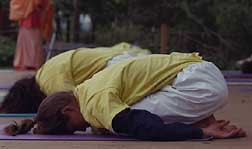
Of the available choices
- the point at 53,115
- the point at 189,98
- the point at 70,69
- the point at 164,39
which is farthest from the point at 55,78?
the point at 164,39

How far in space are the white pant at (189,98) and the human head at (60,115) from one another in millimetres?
378

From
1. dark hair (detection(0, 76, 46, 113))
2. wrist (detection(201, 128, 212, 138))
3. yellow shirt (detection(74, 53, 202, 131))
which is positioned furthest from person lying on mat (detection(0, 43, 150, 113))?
wrist (detection(201, 128, 212, 138))

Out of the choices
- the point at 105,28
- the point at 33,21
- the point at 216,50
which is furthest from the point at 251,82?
the point at 105,28

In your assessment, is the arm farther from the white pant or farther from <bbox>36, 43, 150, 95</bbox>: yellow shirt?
<bbox>36, 43, 150, 95</bbox>: yellow shirt

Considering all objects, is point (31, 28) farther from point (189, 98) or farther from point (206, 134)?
point (206, 134)

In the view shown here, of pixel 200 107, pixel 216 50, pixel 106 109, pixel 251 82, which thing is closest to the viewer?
pixel 106 109

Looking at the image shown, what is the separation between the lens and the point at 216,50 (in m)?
18.8

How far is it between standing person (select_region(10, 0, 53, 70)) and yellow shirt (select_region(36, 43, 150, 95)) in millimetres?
8473

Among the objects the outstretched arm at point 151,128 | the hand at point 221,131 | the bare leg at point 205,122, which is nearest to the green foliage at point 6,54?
the bare leg at point 205,122

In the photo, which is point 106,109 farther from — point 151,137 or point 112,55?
point 112,55

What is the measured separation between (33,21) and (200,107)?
35.2 feet

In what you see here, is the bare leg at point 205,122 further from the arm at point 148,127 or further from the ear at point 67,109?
the ear at point 67,109

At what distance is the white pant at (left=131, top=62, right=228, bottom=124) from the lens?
560 centimetres

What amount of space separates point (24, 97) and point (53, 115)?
1350mm
